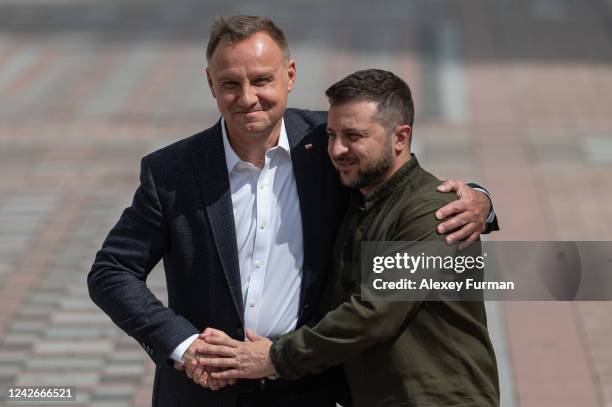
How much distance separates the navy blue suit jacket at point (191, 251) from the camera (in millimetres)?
3336

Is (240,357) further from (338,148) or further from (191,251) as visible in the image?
(338,148)

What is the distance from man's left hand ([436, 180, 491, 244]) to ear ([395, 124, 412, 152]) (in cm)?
16

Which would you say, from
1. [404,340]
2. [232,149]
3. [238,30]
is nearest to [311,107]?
[232,149]

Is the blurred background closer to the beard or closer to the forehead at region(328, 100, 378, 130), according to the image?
the beard

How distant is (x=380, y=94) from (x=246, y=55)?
1.34ft

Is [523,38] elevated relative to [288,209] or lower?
elevated

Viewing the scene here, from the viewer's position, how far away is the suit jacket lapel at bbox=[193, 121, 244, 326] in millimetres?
3338

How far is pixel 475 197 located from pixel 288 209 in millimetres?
574

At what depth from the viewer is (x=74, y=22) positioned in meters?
16.4

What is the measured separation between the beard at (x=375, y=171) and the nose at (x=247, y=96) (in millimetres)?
367

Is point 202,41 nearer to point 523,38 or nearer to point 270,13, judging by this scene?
point 270,13

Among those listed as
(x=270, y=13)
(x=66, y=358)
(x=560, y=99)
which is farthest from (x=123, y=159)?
(x=270, y=13)

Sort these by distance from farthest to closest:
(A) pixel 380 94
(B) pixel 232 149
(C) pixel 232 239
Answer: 1. (B) pixel 232 149
2. (C) pixel 232 239
3. (A) pixel 380 94

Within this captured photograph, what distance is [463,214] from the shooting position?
122 inches
